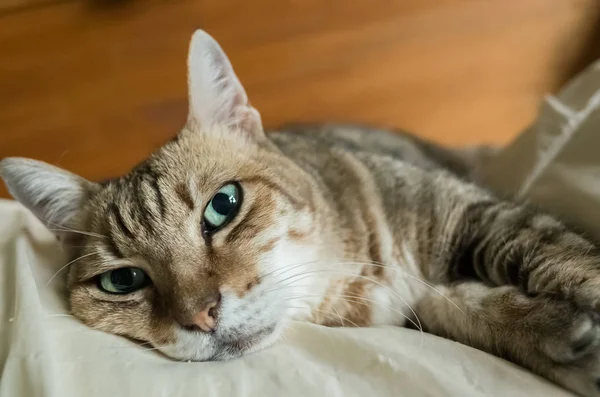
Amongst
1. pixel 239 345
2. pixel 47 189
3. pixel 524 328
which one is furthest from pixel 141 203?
pixel 524 328

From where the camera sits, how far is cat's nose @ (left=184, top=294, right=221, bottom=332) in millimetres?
1019

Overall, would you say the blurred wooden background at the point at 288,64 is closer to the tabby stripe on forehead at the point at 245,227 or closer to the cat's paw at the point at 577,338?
the tabby stripe on forehead at the point at 245,227

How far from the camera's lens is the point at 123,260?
116 centimetres

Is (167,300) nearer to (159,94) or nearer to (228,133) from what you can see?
(228,133)

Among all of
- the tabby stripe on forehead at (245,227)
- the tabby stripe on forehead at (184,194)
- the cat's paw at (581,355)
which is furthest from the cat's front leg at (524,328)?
the tabby stripe on forehead at (184,194)

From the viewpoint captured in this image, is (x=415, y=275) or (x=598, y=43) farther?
(x=598, y=43)

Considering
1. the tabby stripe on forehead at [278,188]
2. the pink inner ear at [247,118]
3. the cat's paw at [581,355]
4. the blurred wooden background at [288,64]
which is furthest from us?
the blurred wooden background at [288,64]

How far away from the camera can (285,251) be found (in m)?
1.17

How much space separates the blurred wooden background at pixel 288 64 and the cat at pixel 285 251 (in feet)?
3.23

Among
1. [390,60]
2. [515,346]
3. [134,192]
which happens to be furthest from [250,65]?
[515,346]

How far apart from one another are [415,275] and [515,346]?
32 centimetres

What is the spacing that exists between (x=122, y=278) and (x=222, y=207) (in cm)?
26

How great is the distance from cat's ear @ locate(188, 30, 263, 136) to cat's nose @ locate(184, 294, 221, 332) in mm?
506

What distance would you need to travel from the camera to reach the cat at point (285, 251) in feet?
3.42
